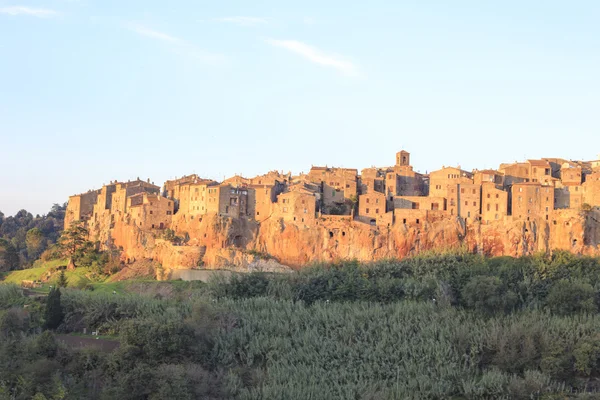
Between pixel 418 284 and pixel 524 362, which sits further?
pixel 418 284

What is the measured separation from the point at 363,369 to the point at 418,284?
9.88m

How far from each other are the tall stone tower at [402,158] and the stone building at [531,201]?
12.2m

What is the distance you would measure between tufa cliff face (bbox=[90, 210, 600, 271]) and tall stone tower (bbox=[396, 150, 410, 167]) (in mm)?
11687

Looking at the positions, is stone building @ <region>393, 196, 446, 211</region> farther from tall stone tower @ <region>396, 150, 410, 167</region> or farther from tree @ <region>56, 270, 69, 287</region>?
tree @ <region>56, 270, 69, 287</region>

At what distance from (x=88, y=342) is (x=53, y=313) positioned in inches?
133

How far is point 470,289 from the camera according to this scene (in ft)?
141

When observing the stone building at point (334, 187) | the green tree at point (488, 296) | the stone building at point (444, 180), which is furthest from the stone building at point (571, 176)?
the green tree at point (488, 296)

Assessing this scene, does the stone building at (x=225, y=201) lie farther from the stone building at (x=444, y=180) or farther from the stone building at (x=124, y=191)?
the stone building at (x=444, y=180)

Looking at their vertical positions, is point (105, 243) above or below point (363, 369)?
above

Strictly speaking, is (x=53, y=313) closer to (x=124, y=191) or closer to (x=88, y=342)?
(x=88, y=342)

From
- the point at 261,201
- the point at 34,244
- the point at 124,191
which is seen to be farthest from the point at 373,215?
the point at 34,244

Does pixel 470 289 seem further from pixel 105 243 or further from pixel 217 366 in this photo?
pixel 105 243

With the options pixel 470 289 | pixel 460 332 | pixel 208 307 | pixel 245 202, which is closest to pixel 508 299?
pixel 470 289

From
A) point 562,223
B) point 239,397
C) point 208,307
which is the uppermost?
point 562,223
